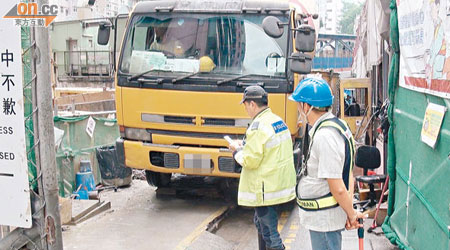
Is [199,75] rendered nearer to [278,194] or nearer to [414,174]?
[278,194]

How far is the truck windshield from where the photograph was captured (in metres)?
6.86

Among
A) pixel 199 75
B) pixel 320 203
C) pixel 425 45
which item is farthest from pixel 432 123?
pixel 199 75

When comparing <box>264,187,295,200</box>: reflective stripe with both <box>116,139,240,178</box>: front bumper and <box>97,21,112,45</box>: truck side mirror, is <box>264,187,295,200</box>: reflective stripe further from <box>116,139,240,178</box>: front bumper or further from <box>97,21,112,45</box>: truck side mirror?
<box>97,21,112,45</box>: truck side mirror

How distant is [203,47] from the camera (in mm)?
7027

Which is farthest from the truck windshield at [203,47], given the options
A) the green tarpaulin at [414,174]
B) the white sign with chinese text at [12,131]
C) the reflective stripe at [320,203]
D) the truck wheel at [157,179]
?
the white sign with chinese text at [12,131]

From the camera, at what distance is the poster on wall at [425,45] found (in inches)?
146

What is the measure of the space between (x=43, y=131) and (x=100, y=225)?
128 inches

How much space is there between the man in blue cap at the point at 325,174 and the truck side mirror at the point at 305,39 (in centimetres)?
275

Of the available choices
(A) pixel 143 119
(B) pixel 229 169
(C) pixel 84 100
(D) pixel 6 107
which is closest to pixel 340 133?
(D) pixel 6 107

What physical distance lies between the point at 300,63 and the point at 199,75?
53.0 inches

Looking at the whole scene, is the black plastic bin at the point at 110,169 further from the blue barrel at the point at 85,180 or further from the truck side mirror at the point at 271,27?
the truck side mirror at the point at 271,27

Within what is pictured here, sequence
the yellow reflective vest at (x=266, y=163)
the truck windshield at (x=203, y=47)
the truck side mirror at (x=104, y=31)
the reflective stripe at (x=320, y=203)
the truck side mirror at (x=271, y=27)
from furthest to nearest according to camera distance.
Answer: the truck side mirror at (x=104, y=31)
the truck windshield at (x=203, y=47)
the truck side mirror at (x=271, y=27)
the yellow reflective vest at (x=266, y=163)
the reflective stripe at (x=320, y=203)

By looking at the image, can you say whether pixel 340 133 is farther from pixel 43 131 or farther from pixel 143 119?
pixel 143 119

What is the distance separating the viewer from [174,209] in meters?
7.52
